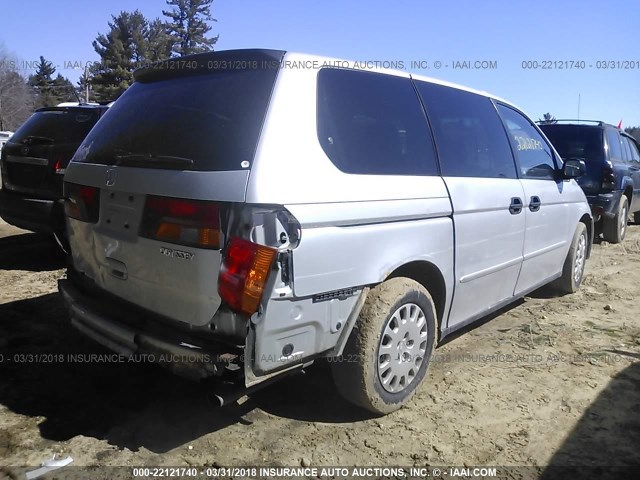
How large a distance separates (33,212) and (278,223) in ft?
14.3

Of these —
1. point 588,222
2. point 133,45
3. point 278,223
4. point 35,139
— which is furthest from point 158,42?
point 278,223

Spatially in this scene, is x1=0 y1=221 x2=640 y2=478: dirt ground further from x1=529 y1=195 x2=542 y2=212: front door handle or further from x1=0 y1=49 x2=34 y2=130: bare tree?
x1=0 y1=49 x2=34 y2=130: bare tree

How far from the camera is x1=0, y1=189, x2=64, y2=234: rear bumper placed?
5.38 metres

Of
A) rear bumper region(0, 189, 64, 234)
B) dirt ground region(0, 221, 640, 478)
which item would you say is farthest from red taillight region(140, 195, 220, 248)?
rear bumper region(0, 189, 64, 234)

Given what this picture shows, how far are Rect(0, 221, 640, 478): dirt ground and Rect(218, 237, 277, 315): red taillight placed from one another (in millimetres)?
887

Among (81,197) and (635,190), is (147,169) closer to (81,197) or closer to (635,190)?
(81,197)

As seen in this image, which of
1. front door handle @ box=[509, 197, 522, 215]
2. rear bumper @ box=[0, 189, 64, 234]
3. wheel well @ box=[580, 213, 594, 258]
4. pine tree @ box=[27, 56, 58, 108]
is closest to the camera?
front door handle @ box=[509, 197, 522, 215]

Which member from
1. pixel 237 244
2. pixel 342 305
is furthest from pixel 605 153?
pixel 237 244

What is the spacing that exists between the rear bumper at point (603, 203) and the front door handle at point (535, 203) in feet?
14.4

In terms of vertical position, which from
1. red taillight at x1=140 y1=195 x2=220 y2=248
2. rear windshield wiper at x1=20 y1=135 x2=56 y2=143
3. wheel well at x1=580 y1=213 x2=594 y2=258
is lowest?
wheel well at x1=580 y1=213 x2=594 y2=258

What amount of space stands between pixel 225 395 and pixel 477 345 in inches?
97.9

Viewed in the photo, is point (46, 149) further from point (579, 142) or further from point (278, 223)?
point (579, 142)

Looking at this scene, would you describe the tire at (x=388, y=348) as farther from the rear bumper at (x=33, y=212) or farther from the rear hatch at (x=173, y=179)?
the rear bumper at (x=33, y=212)

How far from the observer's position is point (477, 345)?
13.4 ft
